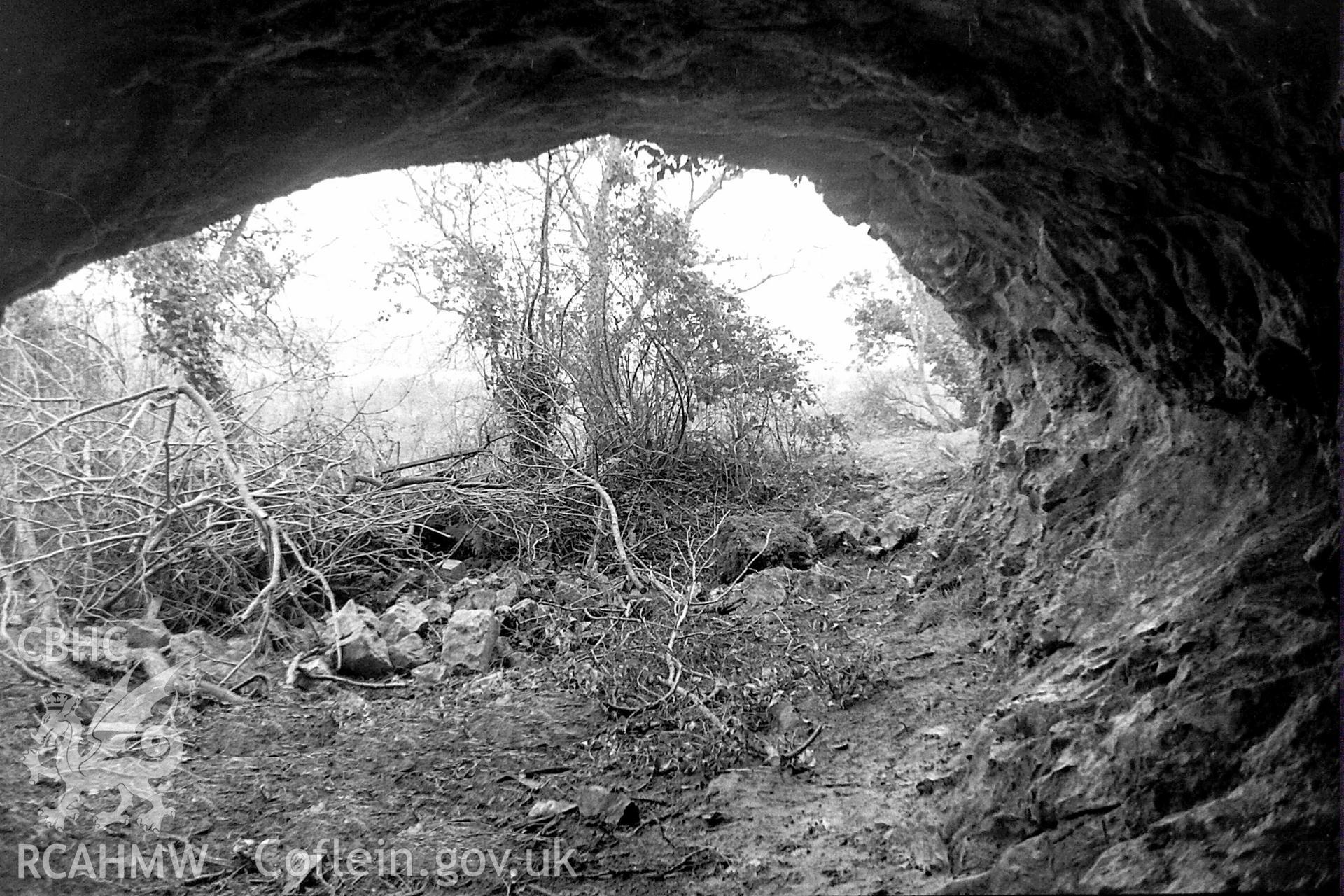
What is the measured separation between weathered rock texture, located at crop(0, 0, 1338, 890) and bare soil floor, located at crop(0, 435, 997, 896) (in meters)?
0.58

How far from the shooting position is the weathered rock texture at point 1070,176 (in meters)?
1.74

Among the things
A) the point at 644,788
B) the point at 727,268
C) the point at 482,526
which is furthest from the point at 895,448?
the point at 644,788

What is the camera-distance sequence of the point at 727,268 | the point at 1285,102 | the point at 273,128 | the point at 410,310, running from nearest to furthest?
the point at 1285,102
the point at 273,128
the point at 410,310
the point at 727,268

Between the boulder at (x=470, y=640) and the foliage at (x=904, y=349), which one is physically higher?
the foliage at (x=904, y=349)

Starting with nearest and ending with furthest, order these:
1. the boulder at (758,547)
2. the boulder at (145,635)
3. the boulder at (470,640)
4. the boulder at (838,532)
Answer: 1. the boulder at (145,635)
2. the boulder at (470,640)
3. the boulder at (758,547)
4. the boulder at (838,532)

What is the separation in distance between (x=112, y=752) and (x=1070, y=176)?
165 inches

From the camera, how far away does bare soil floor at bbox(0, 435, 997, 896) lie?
2654mm

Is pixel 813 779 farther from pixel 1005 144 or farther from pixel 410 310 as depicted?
pixel 410 310

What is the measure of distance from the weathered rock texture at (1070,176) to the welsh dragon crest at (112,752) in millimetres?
1886


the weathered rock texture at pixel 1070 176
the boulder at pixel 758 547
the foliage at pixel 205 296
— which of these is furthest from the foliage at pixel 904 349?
the weathered rock texture at pixel 1070 176

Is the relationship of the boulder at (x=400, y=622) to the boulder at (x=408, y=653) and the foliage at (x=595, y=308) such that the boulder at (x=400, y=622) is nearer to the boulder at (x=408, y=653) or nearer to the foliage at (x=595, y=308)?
the boulder at (x=408, y=653)

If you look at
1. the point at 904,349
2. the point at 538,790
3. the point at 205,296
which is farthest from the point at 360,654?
the point at 904,349

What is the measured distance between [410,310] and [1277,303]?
7.29 meters

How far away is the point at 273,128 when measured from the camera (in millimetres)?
2100
